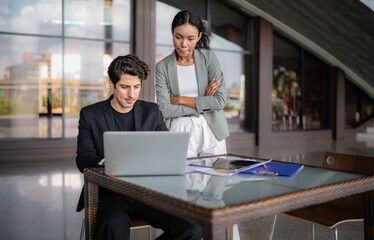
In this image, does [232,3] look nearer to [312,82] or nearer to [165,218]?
[312,82]

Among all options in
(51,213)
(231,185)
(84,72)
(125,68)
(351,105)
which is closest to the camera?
(231,185)

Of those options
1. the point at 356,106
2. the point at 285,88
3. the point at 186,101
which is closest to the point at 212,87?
the point at 186,101

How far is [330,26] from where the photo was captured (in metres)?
9.68

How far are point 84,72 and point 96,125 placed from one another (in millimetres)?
8159

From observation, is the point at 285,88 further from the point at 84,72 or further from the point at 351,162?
the point at 351,162

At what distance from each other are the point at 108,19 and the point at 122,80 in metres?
8.12

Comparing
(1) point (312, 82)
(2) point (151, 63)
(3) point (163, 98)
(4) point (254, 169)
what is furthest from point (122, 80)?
(1) point (312, 82)

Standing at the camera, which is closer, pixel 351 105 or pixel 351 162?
pixel 351 162

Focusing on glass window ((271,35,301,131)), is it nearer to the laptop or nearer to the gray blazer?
the gray blazer

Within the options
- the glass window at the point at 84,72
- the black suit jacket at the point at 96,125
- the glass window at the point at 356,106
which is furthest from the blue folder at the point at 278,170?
the glass window at the point at 356,106

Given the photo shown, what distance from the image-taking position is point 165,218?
1868 mm

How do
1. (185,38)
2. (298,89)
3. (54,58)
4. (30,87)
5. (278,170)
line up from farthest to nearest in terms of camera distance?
1. (298,89)
2. (54,58)
3. (30,87)
4. (185,38)
5. (278,170)

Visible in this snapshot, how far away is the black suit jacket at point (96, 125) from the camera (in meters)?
2.02

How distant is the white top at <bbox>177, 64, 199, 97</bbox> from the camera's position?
2.75 m
